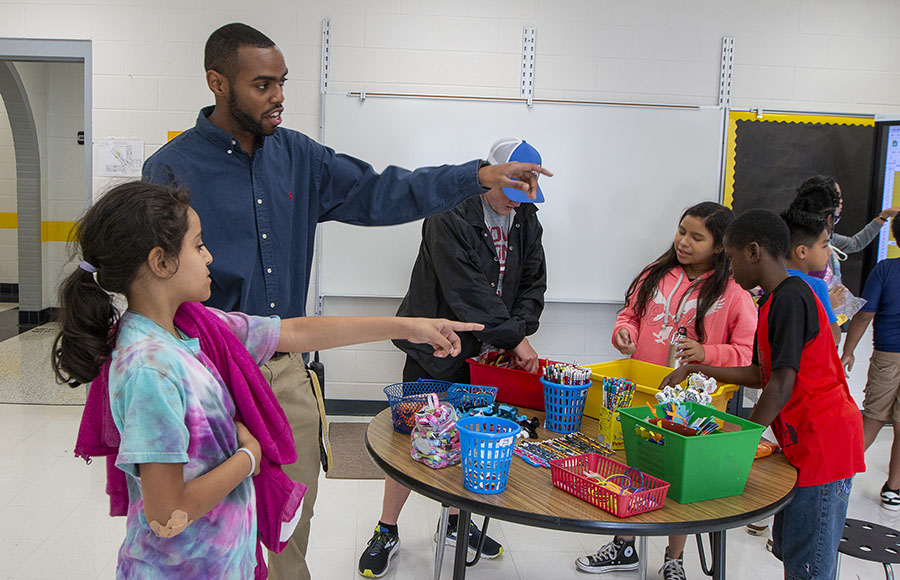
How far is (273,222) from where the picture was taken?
1881 mm

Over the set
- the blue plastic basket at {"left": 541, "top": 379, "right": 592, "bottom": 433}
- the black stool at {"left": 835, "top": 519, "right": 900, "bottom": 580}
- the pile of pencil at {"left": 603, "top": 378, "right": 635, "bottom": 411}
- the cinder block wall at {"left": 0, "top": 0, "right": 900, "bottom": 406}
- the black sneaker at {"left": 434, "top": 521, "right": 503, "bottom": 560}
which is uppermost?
the cinder block wall at {"left": 0, "top": 0, "right": 900, "bottom": 406}

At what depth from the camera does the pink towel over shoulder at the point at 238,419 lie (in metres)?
1.26

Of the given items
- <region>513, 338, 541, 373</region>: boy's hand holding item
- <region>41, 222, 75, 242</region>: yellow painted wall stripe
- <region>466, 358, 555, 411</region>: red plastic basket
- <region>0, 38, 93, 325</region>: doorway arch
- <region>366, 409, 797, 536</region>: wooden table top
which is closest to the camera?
<region>366, 409, 797, 536</region>: wooden table top

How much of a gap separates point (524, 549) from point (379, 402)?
1.83 m

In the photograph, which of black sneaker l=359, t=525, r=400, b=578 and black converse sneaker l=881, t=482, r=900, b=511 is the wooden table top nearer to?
black sneaker l=359, t=525, r=400, b=578

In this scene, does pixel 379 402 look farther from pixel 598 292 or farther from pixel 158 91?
pixel 158 91

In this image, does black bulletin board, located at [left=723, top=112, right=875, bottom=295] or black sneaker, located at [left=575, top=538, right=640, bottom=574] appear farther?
black bulletin board, located at [left=723, top=112, right=875, bottom=295]

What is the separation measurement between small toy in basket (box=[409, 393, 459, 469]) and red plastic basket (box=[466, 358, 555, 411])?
0.48 m

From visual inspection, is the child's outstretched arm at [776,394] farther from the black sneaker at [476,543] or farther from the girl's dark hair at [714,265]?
the black sneaker at [476,543]

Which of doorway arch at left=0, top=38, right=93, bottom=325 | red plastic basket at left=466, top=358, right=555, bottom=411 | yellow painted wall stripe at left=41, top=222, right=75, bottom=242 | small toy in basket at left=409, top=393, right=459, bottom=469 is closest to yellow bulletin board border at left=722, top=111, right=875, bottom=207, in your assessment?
red plastic basket at left=466, top=358, right=555, bottom=411

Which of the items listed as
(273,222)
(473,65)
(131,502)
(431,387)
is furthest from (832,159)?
(131,502)

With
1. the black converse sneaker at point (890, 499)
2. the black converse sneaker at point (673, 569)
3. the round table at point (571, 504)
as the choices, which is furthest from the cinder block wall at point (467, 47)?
the round table at point (571, 504)

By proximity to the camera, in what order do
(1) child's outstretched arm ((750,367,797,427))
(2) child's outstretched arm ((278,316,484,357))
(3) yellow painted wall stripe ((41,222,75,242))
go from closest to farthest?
(2) child's outstretched arm ((278,316,484,357)) < (1) child's outstretched arm ((750,367,797,427)) < (3) yellow painted wall stripe ((41,222,75,242))

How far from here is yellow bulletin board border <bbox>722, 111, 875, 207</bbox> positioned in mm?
4336
